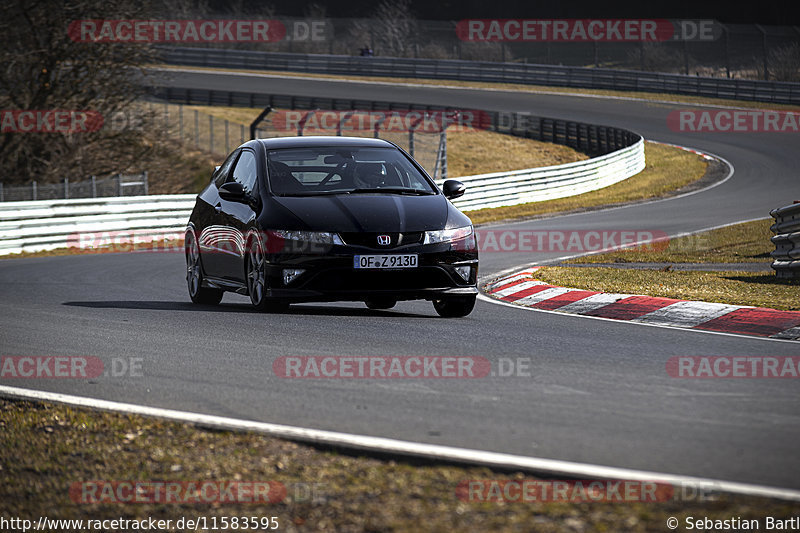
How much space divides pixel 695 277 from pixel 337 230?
5.35m

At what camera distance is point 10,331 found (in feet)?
31.2

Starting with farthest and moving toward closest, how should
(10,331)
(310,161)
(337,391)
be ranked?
1. (310,161)
2. (10,331)
3. (337,391)

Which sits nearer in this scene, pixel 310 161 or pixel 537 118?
pixel 310 161

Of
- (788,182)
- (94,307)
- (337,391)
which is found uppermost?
(337,391)

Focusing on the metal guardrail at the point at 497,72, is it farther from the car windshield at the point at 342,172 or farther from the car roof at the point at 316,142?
the car windshield at the point at 342,172

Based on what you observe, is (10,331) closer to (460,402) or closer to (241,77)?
(460,402)

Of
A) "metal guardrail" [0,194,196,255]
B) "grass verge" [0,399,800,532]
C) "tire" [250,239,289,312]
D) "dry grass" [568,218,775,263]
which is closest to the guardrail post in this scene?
"dry grass" [568,218,775,263]

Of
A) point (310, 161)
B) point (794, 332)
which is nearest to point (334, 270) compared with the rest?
point (310, 161)

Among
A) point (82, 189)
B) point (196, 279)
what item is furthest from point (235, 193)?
point (82, 189)

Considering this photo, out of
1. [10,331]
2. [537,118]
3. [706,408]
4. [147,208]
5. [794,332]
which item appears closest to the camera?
[706,408]

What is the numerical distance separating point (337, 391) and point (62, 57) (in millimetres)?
27931

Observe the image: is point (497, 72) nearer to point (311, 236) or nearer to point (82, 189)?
point (82, 189)

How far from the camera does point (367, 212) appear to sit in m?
9.50

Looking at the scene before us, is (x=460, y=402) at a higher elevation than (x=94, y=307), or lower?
higher
